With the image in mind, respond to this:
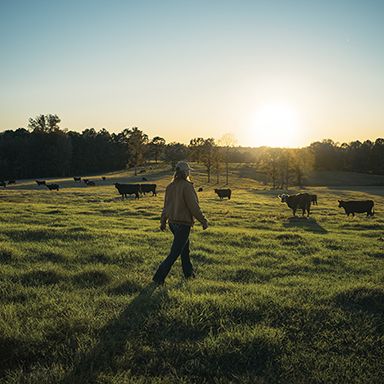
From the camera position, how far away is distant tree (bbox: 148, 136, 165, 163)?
131 m

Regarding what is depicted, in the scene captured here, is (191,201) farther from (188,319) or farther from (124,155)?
(124,155)

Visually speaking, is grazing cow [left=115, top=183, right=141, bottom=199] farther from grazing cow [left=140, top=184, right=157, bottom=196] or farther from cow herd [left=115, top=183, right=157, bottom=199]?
grazing cow [left=140, top=184, right=157, bottom=196]

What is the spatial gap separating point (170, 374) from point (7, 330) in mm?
2431

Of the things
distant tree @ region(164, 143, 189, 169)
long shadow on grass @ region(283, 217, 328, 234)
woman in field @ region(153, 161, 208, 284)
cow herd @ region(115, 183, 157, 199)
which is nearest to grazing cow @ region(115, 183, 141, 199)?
cow herd @ region(115, 183, 157, 199)

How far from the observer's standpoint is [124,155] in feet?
380

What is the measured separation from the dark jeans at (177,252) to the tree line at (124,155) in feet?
235

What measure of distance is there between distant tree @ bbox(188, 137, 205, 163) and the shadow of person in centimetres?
8030

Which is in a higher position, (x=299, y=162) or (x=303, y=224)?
(x=299, y=162)

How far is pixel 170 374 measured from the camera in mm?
4074

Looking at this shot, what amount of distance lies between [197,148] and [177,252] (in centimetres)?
8383

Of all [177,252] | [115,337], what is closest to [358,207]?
[177,252]

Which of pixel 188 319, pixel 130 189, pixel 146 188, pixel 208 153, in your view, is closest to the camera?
pixel 188 319

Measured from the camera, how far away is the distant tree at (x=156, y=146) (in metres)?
131

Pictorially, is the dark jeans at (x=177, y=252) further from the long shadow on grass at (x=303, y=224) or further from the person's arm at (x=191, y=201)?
the long shadow on grass at (x=303, y=224)
